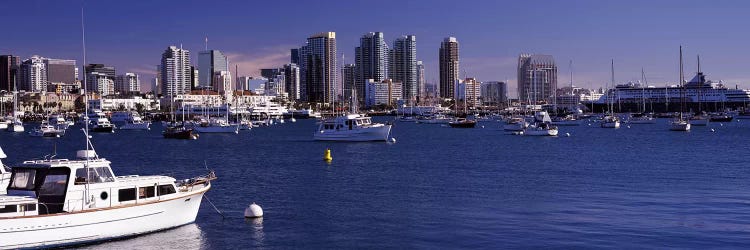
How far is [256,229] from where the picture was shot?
3206cm

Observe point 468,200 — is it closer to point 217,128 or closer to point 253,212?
point 253,212

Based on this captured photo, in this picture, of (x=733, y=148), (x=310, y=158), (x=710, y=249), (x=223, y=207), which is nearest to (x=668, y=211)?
(x=710, y=249)

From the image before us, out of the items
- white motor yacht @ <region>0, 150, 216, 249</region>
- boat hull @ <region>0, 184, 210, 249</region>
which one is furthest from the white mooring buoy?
white motor yacht @ <region>0, 150, 216, 249</region>

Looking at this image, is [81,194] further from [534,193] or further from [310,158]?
[310,158]

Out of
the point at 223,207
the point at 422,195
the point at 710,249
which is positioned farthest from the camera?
the point at 422,195

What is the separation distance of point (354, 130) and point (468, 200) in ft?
183

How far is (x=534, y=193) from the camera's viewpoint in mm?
42562

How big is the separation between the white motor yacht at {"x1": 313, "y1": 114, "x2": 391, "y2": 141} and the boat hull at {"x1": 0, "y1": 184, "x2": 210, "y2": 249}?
208ft

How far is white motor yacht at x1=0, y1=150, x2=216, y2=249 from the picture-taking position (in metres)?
26.2

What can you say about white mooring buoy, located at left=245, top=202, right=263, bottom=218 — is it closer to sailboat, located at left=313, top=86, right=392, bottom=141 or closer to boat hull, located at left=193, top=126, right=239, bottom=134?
sailboat, located at left=313, top=86, right=392, bottom=141

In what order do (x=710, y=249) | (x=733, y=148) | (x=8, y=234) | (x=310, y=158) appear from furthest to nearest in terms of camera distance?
(x=733, y=148) < (x=310, y=158) < (x=710, y=249) < (x=8, y=234)

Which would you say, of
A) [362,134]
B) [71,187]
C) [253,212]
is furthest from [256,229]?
[362,134]

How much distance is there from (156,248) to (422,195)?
17.5 metres

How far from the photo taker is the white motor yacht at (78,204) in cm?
2617
